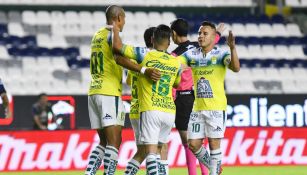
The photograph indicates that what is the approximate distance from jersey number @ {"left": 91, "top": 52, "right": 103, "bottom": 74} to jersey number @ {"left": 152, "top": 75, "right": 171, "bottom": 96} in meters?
0.99

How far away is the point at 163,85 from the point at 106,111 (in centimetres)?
97

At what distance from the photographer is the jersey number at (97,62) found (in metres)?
10.9

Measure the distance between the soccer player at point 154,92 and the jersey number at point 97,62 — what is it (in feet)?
2.32

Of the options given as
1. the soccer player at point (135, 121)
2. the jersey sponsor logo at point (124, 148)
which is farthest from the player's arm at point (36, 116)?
the soccer player at point (135, 121)

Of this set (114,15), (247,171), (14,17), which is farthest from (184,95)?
(14,17)

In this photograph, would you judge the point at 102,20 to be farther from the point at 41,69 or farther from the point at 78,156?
the point at 78,156

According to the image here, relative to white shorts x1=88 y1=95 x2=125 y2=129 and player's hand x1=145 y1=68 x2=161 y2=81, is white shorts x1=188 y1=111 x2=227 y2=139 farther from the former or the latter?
player's hand x1=145 y1=68 x2=161 y2=81

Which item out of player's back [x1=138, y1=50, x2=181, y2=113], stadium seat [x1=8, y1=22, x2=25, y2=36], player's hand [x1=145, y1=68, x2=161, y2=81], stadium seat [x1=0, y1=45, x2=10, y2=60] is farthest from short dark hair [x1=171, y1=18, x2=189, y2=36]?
stadium seat [x1=8, y1=22, x2=25, y2=36]

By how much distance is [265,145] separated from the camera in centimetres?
1756

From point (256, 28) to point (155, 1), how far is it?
2939 millimetres

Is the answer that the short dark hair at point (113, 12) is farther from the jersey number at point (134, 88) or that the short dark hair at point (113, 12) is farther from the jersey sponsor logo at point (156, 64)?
the jersey sponsor logo at point (156, 64)

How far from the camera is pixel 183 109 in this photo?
40.6ft

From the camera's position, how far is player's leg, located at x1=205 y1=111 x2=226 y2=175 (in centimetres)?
1128

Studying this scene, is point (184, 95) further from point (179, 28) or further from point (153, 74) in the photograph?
point (153, 74)
